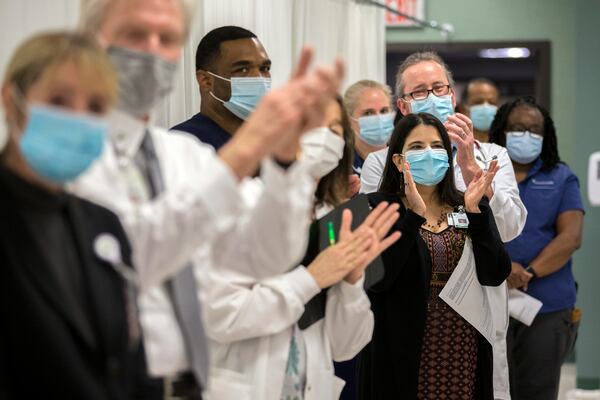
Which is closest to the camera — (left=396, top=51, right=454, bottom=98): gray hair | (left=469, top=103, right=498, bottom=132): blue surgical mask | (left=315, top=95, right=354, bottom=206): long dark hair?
(left=315, top=95, right=354, bottom=206): long dark hair

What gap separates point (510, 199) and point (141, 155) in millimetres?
2581

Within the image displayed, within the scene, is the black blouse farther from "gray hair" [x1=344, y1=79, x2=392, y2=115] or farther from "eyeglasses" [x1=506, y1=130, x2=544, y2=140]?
"gray hair" [x1=344, y1=79, x2=392, y2=115]

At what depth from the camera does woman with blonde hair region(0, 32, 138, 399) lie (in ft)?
5.90

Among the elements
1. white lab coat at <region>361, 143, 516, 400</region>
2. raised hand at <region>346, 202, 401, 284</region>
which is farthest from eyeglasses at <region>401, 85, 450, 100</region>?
raised hand at <region>346, 202, 401, 284</region>

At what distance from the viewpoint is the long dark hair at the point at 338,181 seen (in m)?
3.46

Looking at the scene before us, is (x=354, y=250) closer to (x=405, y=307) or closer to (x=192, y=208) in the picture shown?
(x=405, y=307)

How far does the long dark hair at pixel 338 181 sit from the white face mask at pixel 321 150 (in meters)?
0.12

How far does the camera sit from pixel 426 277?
3971mm

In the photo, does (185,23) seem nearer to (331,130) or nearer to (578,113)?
(331,130)

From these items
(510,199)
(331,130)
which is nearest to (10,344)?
(331,130)

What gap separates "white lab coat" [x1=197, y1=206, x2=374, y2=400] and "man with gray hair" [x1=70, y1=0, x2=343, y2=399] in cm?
80

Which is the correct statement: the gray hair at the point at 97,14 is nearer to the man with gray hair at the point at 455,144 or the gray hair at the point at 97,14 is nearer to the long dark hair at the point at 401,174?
the long dark hair at the point at 401,174

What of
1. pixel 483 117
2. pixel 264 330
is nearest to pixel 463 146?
pixel 264 330

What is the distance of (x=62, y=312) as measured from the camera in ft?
5.99
